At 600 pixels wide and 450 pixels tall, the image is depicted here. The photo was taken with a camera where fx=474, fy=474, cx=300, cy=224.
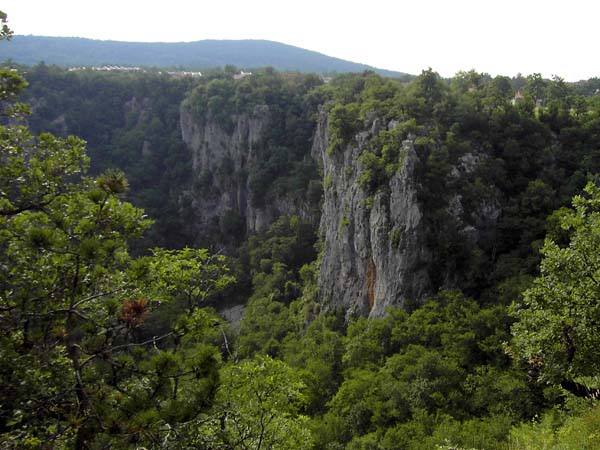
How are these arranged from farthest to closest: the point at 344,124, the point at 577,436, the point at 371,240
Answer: the point at 344,124 → the point at 371,240 → the point at 577,436

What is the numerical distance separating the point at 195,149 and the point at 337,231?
151 ft

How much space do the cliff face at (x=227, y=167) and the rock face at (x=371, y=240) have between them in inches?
1050

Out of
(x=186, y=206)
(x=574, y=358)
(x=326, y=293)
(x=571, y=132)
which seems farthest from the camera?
(x=186, y=206)

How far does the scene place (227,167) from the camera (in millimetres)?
71438

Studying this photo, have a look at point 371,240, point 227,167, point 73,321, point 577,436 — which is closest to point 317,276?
point 371,240

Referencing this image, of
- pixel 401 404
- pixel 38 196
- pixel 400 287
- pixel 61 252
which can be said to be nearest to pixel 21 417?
pixel 61 252

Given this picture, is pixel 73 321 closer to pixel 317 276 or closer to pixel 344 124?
pixel 344 124

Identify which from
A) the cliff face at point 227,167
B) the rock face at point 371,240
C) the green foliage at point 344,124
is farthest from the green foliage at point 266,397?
the cliff face at point 227,167

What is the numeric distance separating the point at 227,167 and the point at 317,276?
34.8m

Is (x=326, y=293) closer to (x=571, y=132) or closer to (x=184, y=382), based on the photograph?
(x=571, y=132)

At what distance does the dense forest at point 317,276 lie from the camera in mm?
5734

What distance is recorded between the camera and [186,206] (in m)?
73.4

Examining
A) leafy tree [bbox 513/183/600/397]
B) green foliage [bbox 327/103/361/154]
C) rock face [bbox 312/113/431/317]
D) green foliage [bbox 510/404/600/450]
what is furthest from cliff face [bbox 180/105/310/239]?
green foliage [bbox 510/404/600/450]

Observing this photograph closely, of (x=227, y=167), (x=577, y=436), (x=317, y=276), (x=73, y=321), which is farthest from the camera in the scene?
(x=227, y=167)
